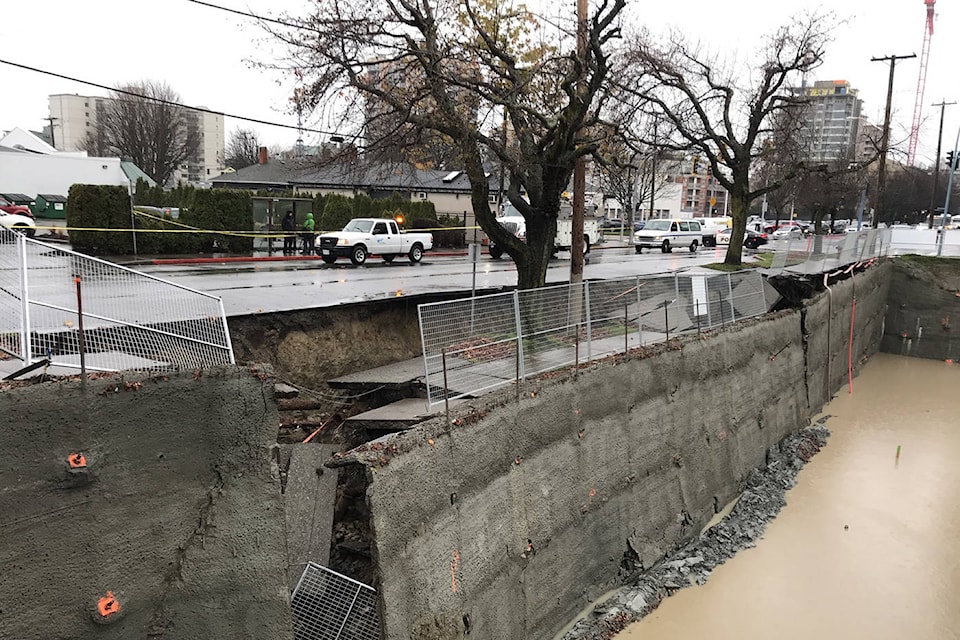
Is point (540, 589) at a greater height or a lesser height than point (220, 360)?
lesser

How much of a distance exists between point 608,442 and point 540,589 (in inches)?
95.1

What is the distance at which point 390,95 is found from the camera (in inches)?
526

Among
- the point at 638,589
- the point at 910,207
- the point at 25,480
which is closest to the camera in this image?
the point at 25,480

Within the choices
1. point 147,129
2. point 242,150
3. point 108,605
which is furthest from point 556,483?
point 242,150

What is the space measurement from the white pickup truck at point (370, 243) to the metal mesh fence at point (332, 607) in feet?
65.1

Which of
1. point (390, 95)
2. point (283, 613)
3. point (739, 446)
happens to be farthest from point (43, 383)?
point (739, 446)

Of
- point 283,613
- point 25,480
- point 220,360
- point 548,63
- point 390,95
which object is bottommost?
point 283,613

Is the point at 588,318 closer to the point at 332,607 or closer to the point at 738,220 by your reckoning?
the point at 332,607

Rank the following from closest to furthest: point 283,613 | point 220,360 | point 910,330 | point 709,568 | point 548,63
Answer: point 283,613
point 220,360
point 709,568
point 548,63
point 910,330

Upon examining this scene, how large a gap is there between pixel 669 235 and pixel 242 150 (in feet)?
272

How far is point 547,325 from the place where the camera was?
9.62 metres

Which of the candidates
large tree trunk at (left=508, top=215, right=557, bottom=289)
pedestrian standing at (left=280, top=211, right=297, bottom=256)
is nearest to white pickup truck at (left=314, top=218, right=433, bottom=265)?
pedestrian standing at (left=280, top=211, right=297, bottom=256)

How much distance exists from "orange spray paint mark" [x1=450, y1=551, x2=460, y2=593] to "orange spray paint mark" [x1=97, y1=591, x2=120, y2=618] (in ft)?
10.3

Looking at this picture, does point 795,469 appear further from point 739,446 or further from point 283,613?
point 283,613
